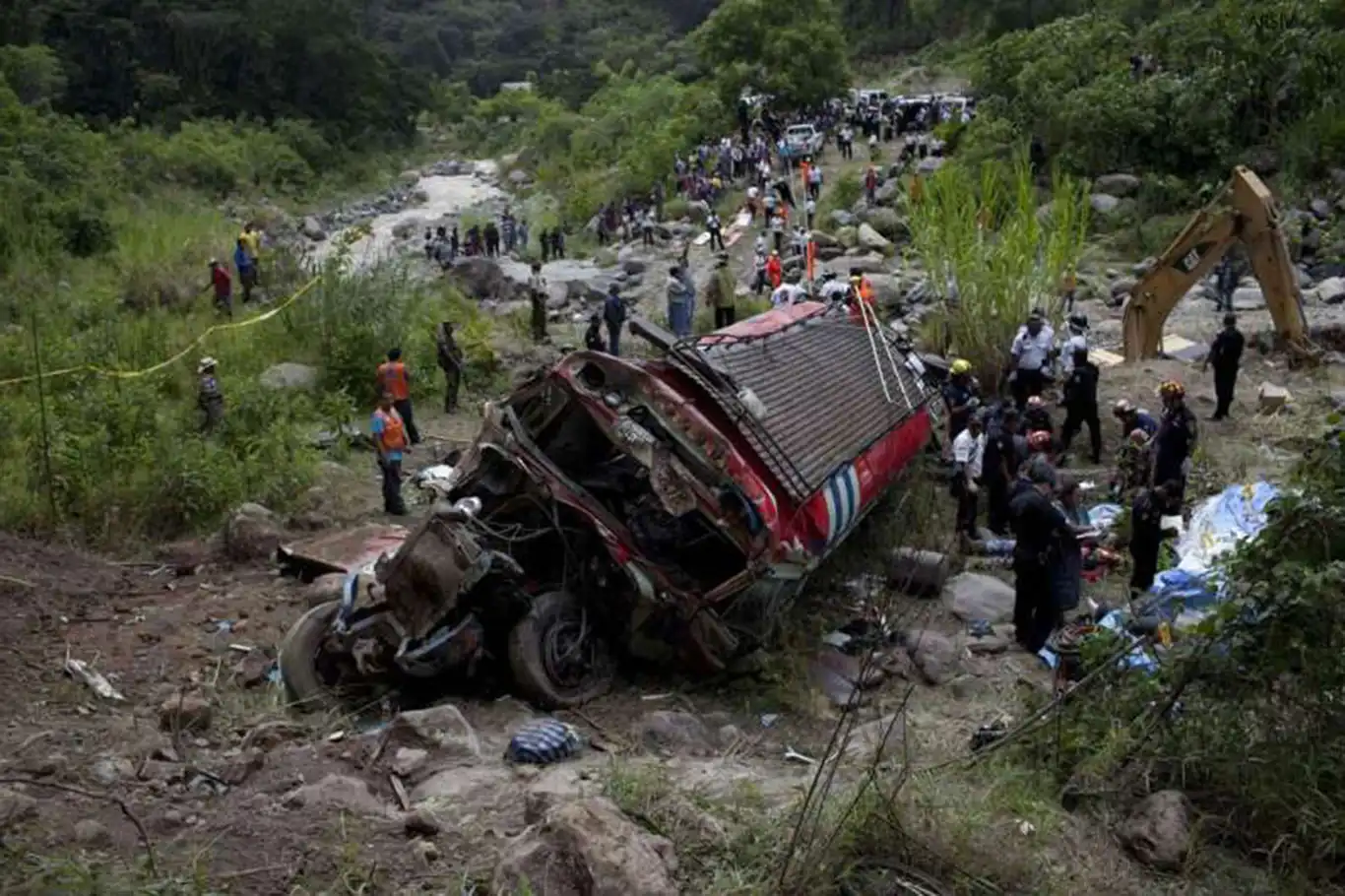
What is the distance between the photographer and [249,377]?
12.9 m

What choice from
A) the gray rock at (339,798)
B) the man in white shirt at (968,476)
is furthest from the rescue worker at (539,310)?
the gray rock at (339,798)

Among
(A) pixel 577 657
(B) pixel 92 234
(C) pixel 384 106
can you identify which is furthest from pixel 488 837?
(C) pixel 384 106

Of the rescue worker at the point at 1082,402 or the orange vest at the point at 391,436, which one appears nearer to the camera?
the orange vest at the point at 391,436

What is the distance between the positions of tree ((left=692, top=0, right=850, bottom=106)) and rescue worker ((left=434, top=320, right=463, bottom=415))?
81.5 feet

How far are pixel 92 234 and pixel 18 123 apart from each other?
5861mm

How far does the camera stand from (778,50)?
36156mm

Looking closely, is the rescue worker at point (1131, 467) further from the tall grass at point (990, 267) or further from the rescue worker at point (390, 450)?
the rescue worker at point (390, 450)

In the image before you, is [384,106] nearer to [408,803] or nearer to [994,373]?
[994,373]

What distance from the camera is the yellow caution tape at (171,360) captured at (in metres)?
12.1

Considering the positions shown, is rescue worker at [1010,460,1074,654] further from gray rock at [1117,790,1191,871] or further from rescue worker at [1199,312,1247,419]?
rescue worker at [1199,312,1247,419]

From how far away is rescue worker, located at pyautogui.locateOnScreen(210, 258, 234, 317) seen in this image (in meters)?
15.8

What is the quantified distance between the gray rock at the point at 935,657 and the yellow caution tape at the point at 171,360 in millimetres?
7162

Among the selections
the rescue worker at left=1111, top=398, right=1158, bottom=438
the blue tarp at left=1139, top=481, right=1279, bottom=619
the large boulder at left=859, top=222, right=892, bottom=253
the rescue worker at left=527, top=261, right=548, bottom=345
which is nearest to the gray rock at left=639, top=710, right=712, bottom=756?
the blue tarp at left=1139, top=481, right=1279, bottom=619

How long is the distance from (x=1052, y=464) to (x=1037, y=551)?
68.5 inches
